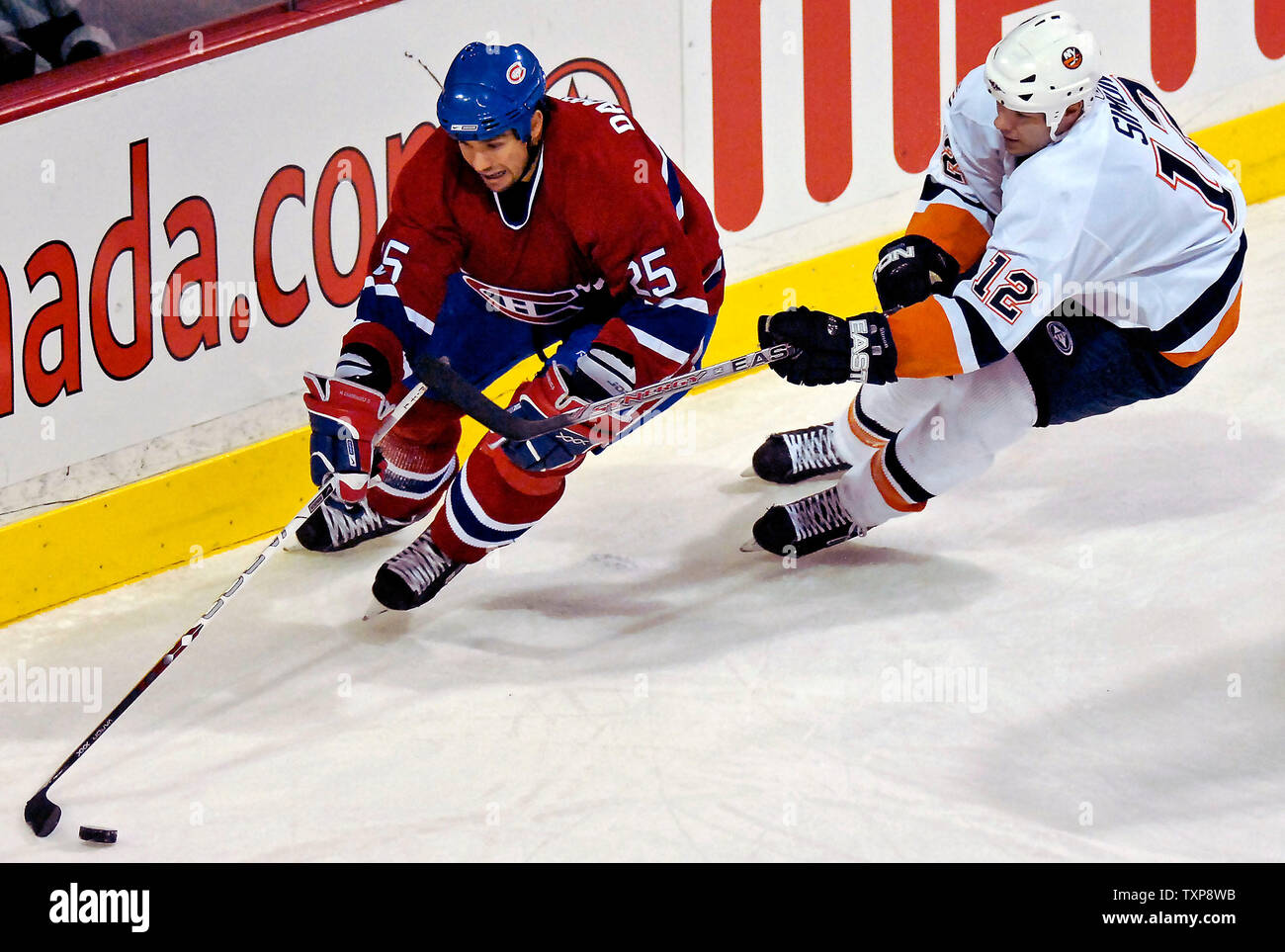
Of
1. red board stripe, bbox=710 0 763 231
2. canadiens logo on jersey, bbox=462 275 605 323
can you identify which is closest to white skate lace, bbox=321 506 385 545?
canadiens logo on jersey, bbox=462 275 605 323

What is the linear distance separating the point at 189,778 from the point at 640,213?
1.19 m

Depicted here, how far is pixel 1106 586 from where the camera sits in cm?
347

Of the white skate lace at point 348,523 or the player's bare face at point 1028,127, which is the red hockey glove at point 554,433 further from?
the player's bare face at point 1028,127

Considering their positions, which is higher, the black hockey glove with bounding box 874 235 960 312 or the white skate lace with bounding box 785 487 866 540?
the black hockey glove with bounding box 874 235 960 312

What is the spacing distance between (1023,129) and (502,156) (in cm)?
87

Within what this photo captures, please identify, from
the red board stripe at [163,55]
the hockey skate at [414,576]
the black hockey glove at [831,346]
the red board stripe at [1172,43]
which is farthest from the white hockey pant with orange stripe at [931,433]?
the red board stripe at [1172,43]

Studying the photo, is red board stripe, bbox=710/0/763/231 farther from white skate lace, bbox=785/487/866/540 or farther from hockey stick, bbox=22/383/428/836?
hockey stick, bbox=22/383/428/836

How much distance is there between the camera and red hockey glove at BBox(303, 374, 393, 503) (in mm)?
3174

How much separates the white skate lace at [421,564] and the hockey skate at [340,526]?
30 centimetres

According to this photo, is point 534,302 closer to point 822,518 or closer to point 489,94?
point 489,94

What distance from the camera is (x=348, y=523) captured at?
3.72 metres

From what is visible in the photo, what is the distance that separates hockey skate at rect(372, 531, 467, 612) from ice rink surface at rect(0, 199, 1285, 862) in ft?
0.25

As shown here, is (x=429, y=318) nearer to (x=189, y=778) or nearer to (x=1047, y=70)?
(x=189, y=778)

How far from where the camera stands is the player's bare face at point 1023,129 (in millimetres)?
3023
